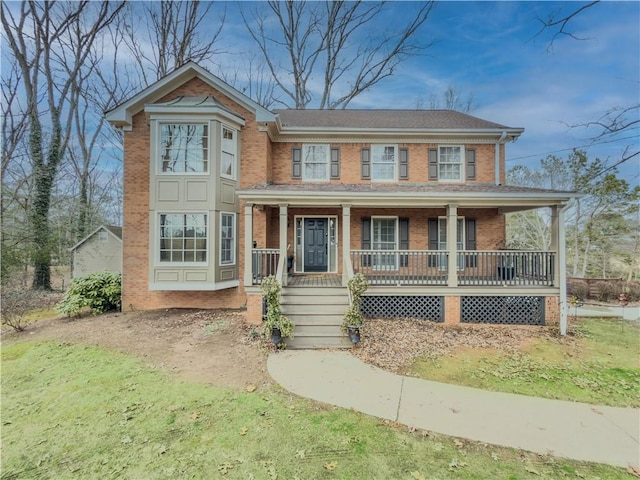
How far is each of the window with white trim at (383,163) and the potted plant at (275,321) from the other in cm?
701

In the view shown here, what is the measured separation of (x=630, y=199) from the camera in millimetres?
16562

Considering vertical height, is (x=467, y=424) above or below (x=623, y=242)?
below

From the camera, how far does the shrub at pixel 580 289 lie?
14336 mm

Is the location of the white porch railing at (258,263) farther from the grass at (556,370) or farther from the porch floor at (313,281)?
the grass at (556,370)

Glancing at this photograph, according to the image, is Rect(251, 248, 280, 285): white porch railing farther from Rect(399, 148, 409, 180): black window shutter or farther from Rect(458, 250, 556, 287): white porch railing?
Rect(399, 148, 409, 180): black window shutter

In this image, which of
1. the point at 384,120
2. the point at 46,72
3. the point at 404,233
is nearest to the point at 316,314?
the point at 404,233

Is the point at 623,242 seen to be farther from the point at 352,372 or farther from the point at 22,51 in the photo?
the point at 22,51

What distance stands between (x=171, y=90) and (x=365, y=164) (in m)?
7.85

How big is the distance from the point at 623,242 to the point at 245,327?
76.2 feet

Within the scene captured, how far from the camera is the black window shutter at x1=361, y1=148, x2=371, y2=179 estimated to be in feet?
38.8

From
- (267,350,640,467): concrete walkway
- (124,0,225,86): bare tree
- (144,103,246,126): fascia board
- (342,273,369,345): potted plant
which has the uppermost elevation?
(124,0,225,86): bare tree

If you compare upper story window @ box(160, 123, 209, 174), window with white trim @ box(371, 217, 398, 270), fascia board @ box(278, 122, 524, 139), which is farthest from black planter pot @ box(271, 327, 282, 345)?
fascia board @ box(278, 122, 524, 139)

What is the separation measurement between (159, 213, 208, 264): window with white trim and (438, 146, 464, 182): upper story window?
9.50 meters

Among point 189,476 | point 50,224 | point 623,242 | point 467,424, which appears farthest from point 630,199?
point 50,224
